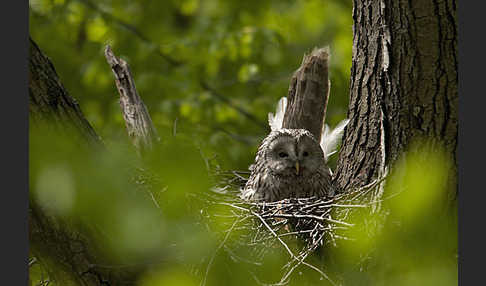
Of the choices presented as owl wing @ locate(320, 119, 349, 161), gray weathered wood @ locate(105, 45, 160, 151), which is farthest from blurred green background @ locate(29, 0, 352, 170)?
gray weathered wood @ locate(105, 45, 160, 151)

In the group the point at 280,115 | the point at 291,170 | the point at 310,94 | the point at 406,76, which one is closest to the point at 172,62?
the point at 280,115

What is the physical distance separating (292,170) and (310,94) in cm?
60

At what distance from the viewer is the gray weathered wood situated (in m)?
4.04

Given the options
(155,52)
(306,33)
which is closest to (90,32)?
(155,52)

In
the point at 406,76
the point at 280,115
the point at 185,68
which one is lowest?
the point at 406,76

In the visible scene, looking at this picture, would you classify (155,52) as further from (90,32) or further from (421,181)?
(421,181)

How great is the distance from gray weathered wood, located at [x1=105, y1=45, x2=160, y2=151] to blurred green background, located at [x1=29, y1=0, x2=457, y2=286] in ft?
0.46

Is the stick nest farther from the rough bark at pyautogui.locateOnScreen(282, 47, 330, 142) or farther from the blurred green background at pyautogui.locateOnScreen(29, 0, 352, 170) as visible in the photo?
Result: the blurred green background at pyautogui.locateOnScreen(29, 0, 352, 170)

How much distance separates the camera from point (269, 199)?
426 centimetres

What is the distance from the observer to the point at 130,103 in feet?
13.6

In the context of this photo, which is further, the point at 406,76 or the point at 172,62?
the point at 172,62

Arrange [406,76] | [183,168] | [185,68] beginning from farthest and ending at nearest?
[185,68] → [406,76] → [183,168]

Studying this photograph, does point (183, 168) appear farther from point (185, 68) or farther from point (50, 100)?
point (185, 68)

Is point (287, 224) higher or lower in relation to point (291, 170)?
lower
